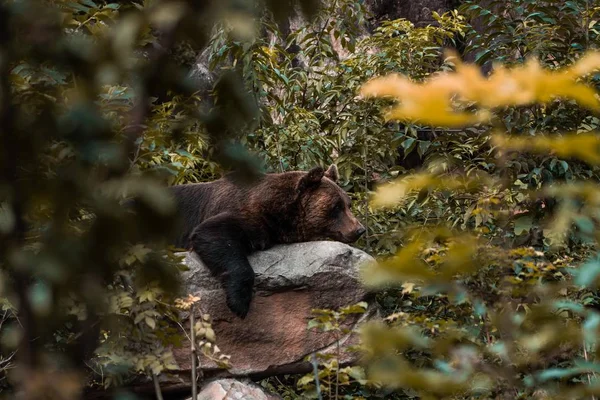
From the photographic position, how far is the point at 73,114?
1.15 m

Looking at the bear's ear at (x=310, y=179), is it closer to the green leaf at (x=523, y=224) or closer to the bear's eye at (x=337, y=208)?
the bear's eye at (x=337, y=208)

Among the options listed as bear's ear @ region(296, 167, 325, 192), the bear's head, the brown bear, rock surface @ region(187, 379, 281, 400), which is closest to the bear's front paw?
the brown bear

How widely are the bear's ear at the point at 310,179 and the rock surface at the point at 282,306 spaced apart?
2.76 feet

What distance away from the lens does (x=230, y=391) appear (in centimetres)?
527

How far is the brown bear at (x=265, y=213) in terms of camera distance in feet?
20.1

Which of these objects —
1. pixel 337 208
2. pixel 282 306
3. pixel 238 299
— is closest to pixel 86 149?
pixel 238 299

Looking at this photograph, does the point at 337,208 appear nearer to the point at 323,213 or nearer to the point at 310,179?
the point at 323,213

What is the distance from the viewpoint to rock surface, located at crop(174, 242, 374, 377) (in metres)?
5.62

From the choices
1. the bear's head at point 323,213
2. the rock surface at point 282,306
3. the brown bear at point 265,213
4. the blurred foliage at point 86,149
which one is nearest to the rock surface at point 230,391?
the rock surface at point 282,306

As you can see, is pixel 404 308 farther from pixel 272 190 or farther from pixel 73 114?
pixel 73 114

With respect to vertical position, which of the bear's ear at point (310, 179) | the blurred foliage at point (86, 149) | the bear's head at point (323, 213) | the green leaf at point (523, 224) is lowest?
the bear's head at point (323, 213)

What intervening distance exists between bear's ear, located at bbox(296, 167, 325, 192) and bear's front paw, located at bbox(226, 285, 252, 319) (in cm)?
129

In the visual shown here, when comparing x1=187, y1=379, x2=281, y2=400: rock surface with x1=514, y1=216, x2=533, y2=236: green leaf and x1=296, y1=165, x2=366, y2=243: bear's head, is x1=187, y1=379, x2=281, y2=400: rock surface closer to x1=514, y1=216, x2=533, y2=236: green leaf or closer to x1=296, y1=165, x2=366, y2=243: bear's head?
x1=296, y1=165, x2=366, y2=243: bear's head

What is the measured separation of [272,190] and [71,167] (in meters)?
5.41
